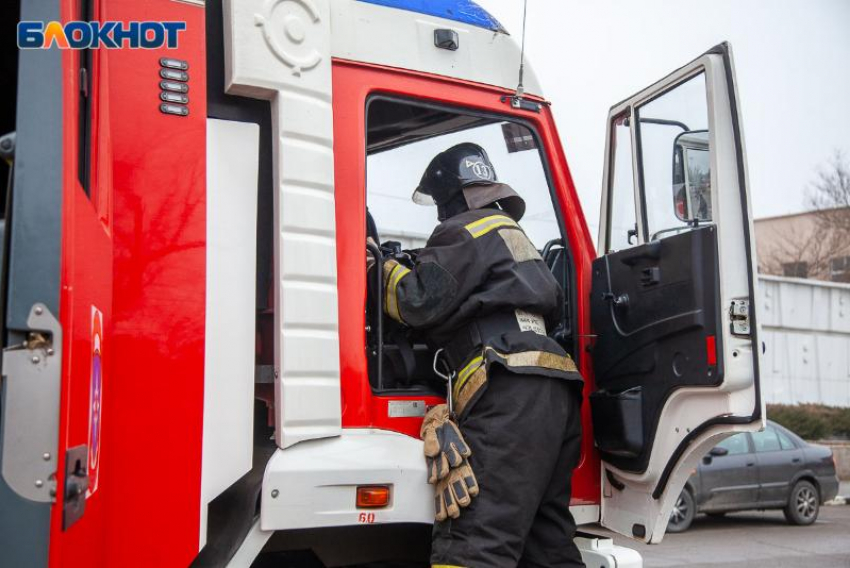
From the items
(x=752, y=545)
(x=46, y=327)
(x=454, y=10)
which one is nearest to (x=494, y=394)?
(x=454, y=10)

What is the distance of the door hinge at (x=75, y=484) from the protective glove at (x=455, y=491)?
1.13 meters

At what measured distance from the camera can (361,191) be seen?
→ 2887 mm

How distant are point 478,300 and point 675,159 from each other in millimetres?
855

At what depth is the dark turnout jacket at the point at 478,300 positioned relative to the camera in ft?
9.59

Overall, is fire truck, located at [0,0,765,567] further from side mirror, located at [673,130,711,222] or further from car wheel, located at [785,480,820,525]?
car wheel, located at [785,480,820,525]

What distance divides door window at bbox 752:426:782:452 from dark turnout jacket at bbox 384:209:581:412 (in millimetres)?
8960

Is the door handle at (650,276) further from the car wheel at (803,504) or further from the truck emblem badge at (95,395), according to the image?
the car wheel at (803,504)

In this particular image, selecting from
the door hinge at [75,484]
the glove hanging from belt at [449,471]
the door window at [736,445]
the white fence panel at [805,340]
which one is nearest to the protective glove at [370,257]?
the glove hanging from belt at [449,471]

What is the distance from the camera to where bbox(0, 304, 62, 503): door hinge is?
1.70 metres

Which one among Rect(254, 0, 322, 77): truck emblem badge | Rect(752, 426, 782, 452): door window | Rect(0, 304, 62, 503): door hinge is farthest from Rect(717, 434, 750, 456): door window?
Rect(0, 304, 62, 503): door hinge

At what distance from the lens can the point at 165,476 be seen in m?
2.38

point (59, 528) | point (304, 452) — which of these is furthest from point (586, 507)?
point (59, 528)

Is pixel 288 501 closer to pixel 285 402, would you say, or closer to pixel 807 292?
pixel 285 402

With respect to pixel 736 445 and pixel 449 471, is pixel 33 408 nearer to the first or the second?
pixel 449 471
